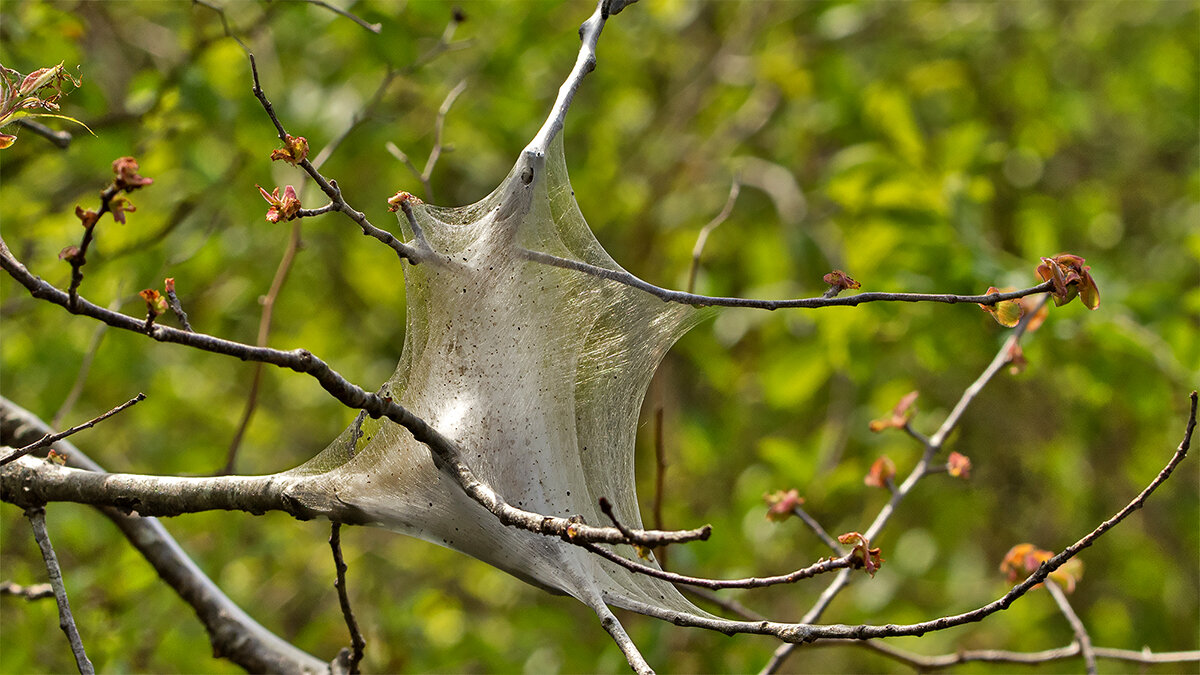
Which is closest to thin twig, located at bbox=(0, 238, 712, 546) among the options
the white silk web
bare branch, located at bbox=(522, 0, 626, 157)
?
the white silk web

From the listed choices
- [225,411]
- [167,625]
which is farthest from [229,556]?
[225,411]

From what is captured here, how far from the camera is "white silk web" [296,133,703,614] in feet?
5.31

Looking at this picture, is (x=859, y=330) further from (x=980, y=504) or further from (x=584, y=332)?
(x=980, y=504)

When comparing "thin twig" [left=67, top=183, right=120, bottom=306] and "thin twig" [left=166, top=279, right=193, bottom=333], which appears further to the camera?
"thin twig" [left=166, top=279, right=193, bottom=333]

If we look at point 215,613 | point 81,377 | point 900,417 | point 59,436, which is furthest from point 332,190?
point 900,417

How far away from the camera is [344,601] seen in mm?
1688

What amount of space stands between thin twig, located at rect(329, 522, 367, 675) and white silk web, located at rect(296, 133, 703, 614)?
0.26 feet

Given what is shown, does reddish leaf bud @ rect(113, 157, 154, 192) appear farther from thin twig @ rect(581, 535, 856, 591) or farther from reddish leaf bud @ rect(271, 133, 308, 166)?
thin twig @ rect(581, 535, 856, 591)

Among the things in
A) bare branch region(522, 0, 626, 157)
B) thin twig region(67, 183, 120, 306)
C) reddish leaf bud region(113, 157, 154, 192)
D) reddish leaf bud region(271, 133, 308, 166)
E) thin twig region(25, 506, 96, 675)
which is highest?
bare branch region(522, 0, 626, 157)

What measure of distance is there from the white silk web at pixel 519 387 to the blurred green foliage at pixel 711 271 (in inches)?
47.1

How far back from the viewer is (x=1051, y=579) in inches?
95.5

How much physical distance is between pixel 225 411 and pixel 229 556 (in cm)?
156

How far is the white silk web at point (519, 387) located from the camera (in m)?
1.62

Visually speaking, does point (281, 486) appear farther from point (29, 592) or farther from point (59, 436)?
point (29, 592)
